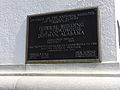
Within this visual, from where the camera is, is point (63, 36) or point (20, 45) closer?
point (63, 36)

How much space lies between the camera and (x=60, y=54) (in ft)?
18.7

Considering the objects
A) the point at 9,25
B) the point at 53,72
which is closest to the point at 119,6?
the point at 53,72

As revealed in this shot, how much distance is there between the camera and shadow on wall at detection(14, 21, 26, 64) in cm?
625

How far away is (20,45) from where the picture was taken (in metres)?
6.31

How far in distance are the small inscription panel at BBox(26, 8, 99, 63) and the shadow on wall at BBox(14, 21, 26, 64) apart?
15 cm

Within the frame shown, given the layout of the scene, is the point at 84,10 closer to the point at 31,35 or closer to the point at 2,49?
the point at 31,35

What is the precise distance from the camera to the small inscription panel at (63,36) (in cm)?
543

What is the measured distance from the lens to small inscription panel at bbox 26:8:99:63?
214 inches

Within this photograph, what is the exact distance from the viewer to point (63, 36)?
5.75 meters

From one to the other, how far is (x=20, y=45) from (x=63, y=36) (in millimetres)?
1271

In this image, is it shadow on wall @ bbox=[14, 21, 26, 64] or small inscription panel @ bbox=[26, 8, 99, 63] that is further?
shadow on wall @ bbox=[14, 21, 26, 64]

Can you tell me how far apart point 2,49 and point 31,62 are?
1098 millimetres

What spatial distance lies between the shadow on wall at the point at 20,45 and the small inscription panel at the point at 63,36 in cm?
15

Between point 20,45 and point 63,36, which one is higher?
point 63,36
